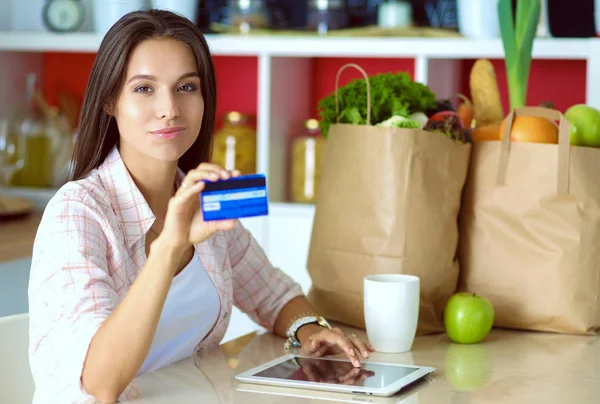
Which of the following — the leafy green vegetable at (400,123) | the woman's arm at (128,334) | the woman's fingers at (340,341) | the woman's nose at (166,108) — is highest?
the woman's nose at (166,108)

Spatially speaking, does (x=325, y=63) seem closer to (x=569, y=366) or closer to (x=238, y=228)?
(x=238, y=228)

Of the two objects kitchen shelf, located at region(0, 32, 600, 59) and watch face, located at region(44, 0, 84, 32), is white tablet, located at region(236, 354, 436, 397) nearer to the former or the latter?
kitchen shelf, located at region(0, 32, 600, 59)

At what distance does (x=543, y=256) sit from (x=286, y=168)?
1.32 m

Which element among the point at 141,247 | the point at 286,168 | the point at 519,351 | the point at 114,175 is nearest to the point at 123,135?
the point at 114,175

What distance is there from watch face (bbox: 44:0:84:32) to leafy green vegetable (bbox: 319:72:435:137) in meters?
1.50

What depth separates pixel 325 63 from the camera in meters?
3.03

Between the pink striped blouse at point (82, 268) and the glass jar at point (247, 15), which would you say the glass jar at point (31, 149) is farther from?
the pink striped blouse at point (82, 268)

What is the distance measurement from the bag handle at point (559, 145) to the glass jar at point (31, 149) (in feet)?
6.02

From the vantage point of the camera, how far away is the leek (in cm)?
180

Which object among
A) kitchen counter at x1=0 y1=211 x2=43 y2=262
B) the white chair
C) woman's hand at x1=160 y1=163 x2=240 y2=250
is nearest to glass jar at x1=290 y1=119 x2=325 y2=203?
kitchen counter at x1=0 y1=211 x2=43 y2=262

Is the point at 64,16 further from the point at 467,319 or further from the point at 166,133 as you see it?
the point at 467,319

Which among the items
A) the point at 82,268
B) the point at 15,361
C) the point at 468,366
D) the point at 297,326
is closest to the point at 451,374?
the point at 468,366

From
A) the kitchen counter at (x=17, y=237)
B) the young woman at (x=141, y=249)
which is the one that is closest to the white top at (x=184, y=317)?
the young woman at (x=141, y=249)

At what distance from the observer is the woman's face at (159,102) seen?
1.39 meters
